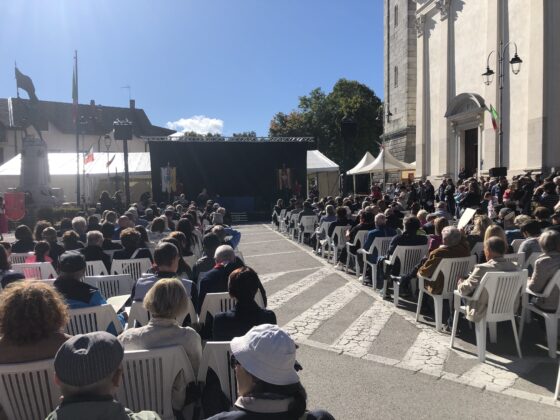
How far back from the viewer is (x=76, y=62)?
21234 millimetres

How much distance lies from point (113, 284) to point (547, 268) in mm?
4658

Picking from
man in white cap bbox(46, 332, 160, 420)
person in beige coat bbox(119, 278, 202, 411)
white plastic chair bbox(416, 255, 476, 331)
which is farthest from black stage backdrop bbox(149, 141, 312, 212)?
man in white cap bbox(46, 332, 160, 420)

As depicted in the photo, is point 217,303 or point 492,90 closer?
point 217,303

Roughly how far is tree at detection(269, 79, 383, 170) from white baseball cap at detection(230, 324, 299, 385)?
45619mm

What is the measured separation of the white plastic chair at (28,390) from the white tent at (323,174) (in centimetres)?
2539

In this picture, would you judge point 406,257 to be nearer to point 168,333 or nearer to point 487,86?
point 168,333

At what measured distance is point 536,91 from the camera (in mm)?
17047

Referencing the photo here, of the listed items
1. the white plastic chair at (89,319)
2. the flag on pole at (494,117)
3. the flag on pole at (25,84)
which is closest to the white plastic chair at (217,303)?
the white plastic chair at (89,319)

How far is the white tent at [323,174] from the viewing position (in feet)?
91.6

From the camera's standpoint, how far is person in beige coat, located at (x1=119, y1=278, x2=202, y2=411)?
2.85 m

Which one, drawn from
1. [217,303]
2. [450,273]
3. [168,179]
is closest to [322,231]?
[450,273]

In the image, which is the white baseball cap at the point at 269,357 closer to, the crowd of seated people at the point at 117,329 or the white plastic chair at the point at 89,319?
the crowd of seated people at the point at 117,329

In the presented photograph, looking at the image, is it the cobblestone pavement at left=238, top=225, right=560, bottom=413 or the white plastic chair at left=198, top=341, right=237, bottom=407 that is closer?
the white plastic chair at left=198, top=341, right=237, bottom=407

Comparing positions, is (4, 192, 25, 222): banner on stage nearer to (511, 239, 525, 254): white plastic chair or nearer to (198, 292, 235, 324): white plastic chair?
(198, 292, 235, 324): white plastic chair
